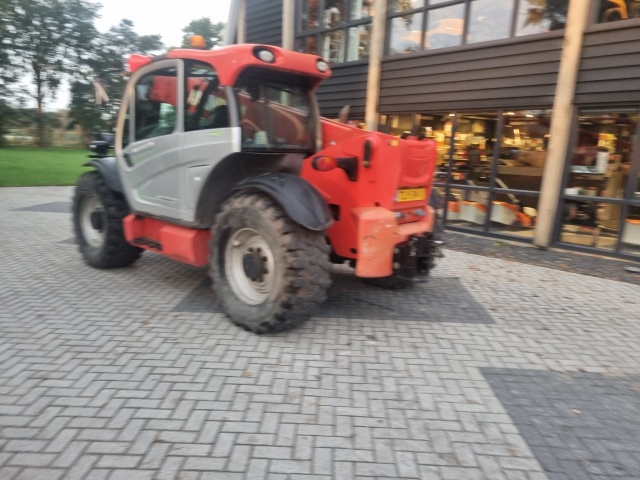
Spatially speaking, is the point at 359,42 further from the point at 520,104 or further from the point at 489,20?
the point at 520,104

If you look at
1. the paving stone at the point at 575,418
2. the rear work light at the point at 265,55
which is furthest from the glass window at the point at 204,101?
the paving stone at the point at 575,418

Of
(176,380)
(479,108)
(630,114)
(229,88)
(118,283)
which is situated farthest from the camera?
(479,108)

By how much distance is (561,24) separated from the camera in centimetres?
748

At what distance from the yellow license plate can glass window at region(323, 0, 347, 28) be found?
8.62 meters

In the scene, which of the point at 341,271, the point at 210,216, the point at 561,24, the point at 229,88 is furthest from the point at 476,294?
the point at 561,24

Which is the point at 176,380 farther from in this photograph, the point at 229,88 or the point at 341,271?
the point at 341,271

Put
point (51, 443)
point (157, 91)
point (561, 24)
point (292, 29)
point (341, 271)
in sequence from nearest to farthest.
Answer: point (51, 443)
point (157, 91)
point (341, 271)
point (561, 24)
point (292, 29)

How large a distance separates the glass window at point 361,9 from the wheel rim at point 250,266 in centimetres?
848

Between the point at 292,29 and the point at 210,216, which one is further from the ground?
the point at 292,29

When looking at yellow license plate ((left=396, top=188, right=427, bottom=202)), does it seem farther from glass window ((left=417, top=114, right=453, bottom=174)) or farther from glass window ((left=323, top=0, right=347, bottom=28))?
glass window ((left=323, top=0, right=347, bottom=28))

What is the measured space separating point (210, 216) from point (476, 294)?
3256 mm

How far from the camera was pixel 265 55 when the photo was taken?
3.97m

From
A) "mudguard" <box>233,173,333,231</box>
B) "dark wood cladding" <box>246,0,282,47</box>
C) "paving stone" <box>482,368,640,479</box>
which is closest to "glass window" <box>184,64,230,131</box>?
"mudguard" <box>233,173,333,231</box>

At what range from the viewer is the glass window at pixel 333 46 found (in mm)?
11586
